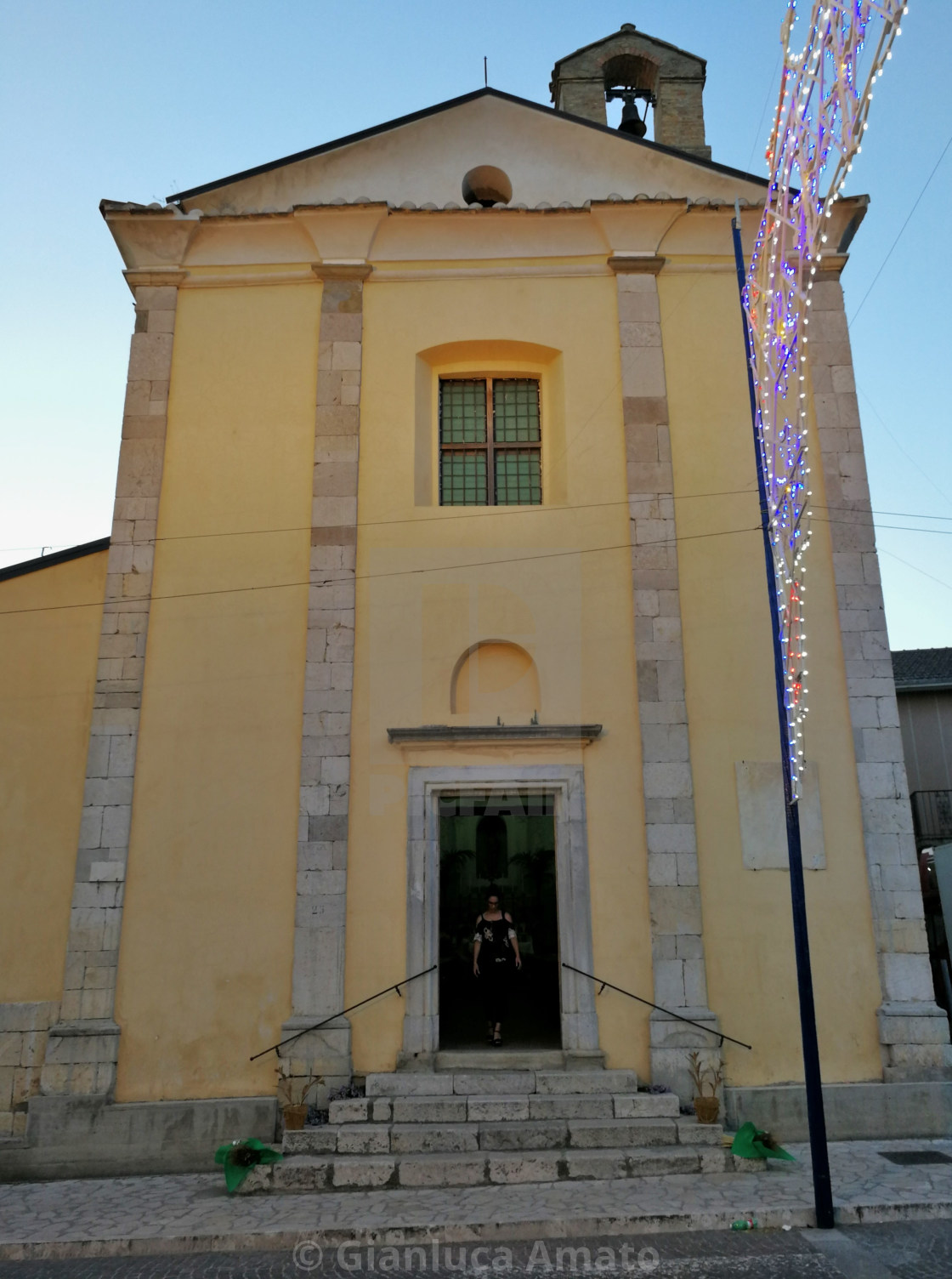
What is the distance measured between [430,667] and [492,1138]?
4305 mm

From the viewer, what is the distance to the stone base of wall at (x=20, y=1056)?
853 centimetres

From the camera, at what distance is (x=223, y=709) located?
9.57 meters

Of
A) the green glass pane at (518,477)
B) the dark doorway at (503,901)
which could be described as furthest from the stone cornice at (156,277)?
the dark doorway at (503,901)

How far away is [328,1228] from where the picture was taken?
21.4 ft

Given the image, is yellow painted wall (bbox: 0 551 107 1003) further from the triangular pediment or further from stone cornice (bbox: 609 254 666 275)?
stone cornice (bbox: 609 254 666 275)

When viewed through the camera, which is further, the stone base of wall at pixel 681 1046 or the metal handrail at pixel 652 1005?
the metal handrail at pixel 652 1005

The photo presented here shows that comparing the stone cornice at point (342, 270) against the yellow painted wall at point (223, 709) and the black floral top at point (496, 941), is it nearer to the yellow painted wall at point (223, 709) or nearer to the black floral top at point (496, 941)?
the yellow painted wall at point (223, 709)

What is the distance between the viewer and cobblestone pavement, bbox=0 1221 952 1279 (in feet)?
19.4

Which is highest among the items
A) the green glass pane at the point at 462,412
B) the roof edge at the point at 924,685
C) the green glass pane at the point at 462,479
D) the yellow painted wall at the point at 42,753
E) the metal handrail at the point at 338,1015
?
the green glass pane at the point at 462,412

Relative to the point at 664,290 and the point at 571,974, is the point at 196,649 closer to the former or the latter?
the point at 571,974

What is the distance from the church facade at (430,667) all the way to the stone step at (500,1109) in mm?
454

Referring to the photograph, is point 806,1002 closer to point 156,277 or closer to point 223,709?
point 223,709

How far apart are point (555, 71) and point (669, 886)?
11.3 metres

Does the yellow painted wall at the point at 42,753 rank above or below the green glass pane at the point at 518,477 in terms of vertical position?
below
